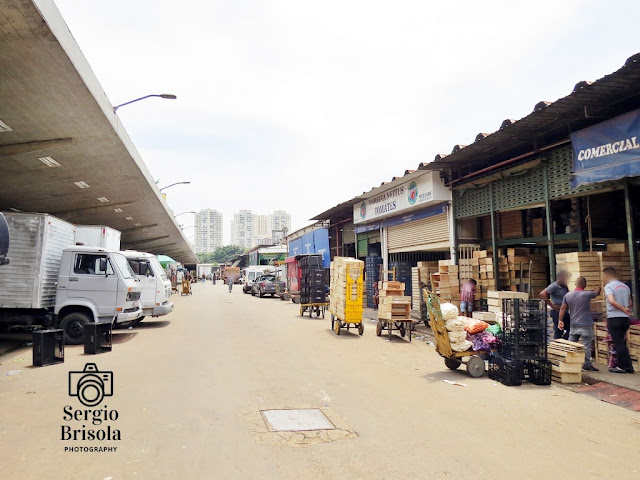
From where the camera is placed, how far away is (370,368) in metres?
8.80

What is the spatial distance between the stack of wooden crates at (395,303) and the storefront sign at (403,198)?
3878 millimetres

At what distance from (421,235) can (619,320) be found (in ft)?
31.5

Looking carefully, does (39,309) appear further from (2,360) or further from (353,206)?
(353,206)

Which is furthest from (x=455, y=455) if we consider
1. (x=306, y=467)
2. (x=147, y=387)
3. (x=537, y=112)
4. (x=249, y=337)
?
(x=249, y=337)

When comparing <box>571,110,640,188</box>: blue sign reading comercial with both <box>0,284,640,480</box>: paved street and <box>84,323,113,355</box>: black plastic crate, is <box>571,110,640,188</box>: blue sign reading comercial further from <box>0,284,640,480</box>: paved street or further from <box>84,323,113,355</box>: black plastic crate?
<box>84,323,113,355</box>: black plastic crate

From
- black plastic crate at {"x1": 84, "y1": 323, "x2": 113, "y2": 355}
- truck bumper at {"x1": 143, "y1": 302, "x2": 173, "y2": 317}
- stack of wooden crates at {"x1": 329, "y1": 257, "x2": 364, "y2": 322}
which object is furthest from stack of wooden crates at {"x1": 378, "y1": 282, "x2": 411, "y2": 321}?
truck bumper at {"x1": 143, "y1": 302, "x2": 173, "y2": 317}

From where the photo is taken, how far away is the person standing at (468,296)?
1276 cm

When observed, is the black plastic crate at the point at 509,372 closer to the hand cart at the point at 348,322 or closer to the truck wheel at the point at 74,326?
the hand cart at the point at 348,322

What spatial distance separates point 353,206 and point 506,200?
40.1ft

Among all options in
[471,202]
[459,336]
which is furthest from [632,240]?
[471,202]

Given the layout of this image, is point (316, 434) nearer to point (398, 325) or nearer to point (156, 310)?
point (398, 325)

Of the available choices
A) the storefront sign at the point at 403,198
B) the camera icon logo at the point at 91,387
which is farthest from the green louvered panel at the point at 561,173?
the camera icon logo at the point at 91,387

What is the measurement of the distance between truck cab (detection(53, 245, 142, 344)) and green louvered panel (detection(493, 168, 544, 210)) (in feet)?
35.4

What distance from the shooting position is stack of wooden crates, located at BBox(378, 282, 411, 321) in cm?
1269
